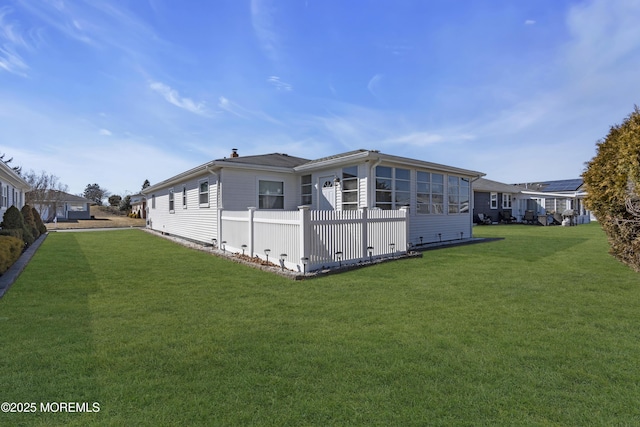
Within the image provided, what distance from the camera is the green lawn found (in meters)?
2.09

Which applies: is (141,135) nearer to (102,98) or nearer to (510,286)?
(102,98)

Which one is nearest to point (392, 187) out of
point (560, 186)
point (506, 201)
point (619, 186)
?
point (619, 186)

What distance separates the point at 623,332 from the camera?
3.41 m

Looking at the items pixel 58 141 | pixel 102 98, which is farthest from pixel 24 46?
pixel 58 141

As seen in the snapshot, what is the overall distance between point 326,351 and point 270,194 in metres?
9.18

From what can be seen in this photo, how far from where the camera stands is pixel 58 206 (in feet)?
120

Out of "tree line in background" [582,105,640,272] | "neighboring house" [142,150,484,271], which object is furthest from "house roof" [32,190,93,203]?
"tree line in background" [582,105,640,272]

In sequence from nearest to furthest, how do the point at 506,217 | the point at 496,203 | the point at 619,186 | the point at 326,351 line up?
the point at 326,351
the point at 619,186
the point at 506,217
the point at 496,203

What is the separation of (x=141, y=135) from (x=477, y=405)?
53.4 ft

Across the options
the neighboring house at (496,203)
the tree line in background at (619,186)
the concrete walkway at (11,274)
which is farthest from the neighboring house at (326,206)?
the neighboring house at (496,203)

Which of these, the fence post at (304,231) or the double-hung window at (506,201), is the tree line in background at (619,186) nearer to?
the fence post at (304,231)

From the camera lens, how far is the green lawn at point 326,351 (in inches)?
82.1

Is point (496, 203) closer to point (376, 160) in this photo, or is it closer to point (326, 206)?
point (326, 206)

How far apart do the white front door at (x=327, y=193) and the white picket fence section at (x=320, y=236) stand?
104 inches
